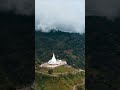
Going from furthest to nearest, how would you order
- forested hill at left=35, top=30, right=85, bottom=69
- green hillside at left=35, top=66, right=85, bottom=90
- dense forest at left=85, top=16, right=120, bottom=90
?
forested hill at left=35, top=30, right=85, bottom=69, green hillside at left=35, top=66, right=85, bottom=90, dense forest at left=85, top=16, right=120, bottom=90

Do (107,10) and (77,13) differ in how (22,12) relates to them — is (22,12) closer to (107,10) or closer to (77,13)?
(107,10)

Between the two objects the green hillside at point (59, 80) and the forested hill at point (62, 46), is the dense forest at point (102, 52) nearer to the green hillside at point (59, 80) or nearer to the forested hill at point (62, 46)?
the green hillside at point (59, 80)

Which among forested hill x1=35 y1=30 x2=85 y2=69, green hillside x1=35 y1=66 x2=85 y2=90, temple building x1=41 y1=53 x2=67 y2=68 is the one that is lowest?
green hillside x1=35 y1=66 x2=85 y2=90

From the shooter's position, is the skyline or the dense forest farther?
the skyline

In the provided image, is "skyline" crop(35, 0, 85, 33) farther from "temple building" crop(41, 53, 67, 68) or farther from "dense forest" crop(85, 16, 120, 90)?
"dense forest" crop(85, 16, 120, 90)

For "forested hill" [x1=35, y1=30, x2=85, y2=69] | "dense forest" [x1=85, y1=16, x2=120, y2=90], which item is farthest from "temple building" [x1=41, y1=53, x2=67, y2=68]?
"dense forest" [x1=85, y1=16, x2=120, y2=90]

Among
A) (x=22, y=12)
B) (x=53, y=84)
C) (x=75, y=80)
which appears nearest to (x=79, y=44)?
(x=75, y=80)
